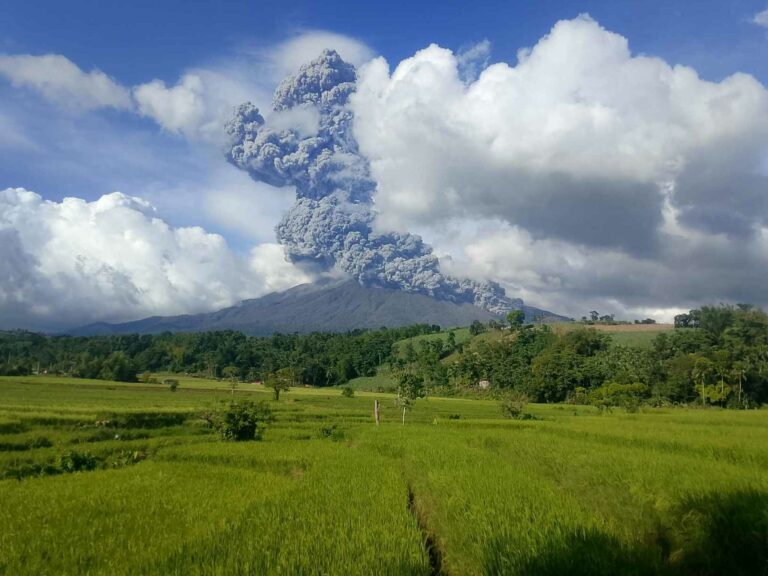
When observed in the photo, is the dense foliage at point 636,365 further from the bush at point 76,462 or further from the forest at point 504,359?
the bush at point 76,462

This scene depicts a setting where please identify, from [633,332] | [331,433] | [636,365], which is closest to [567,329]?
[633,332]

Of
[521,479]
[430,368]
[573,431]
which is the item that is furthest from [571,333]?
[521,479]

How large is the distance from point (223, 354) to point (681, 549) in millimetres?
168242

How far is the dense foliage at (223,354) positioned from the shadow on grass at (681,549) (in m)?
140

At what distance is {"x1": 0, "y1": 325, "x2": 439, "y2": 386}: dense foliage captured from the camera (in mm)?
151000

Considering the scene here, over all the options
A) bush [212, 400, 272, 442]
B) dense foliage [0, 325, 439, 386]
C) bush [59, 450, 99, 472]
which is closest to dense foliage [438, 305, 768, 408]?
dense foliage [0, 325, 439, 386]

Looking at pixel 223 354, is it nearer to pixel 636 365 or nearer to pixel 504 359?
pixel 504 359

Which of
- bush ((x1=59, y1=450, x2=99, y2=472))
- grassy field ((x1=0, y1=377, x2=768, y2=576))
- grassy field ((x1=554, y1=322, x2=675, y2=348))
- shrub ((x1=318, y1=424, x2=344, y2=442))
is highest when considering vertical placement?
grassy field ((x1=554, y1=322, x2=675, y2=348))

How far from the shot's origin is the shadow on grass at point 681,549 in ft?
20.3

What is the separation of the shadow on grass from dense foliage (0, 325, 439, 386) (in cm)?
14008

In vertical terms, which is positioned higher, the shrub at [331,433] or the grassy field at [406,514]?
the grassy field at [406,514]

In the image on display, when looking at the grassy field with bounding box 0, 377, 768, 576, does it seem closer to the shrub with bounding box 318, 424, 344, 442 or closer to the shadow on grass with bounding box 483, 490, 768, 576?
the shadow on grass with bounding box 483, 490, 768, 576

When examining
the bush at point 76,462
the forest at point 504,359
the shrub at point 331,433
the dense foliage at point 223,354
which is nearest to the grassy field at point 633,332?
the forest at point 504,359

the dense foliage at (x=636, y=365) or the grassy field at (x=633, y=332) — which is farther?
the grassy field at (x=633, y=332)
